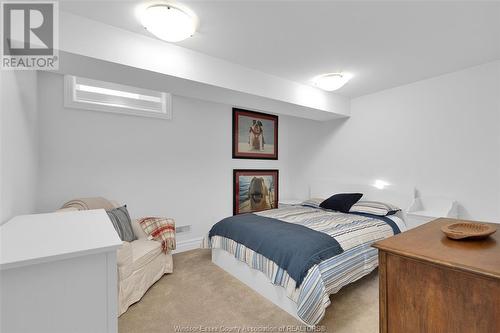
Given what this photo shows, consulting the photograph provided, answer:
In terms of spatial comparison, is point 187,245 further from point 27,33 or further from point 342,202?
point 27,33

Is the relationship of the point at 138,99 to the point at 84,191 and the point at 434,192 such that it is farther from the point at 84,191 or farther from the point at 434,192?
the point at 434,192

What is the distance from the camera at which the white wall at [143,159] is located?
2.66 metres

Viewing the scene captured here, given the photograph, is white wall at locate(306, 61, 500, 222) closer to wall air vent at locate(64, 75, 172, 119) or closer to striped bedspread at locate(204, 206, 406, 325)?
striped bedspread at locate(204, 206, 406, 325)

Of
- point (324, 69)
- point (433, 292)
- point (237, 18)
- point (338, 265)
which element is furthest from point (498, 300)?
point (324, 69)

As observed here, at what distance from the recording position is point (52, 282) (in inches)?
35.4

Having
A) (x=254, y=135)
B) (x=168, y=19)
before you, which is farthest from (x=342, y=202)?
(x=168, y=19)

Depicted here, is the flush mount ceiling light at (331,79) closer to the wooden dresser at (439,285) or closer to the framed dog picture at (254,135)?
the framed dog picture at (254,135)

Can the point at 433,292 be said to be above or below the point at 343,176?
below

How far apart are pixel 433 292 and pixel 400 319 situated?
0.22 meters

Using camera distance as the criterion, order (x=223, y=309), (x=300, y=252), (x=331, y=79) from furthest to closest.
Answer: (x=331, y=79) → (x=223, y=309) → (x=300, y=252)

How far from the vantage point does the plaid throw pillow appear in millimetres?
2684

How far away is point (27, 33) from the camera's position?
5.49 ft

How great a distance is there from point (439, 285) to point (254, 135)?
143 inches

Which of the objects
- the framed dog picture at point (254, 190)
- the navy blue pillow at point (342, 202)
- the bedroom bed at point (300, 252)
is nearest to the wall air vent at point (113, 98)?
the framed dog picture at point (254, 190)
